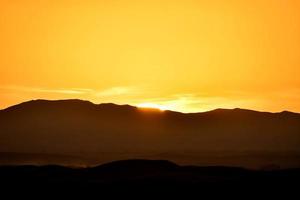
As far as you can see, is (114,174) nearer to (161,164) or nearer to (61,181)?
(161,164)

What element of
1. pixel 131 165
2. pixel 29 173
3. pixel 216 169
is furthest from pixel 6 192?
pixel 216 169

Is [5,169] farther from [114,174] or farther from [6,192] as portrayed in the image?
[6,192]

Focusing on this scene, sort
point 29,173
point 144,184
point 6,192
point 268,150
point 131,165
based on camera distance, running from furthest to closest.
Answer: point 268,150
point 131,165
point 29,173
point 144,184
point 6,192

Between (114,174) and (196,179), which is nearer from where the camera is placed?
(196,179)

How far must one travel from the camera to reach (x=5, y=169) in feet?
183

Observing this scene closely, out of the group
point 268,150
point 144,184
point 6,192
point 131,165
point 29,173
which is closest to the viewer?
point 6,192

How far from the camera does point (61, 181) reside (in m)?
46.7

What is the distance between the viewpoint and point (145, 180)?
151ft

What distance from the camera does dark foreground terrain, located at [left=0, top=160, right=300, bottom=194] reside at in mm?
43113

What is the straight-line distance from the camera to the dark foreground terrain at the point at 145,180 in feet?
141

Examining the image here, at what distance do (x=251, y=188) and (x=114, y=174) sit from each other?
16.1m

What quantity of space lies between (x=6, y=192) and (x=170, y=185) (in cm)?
1070

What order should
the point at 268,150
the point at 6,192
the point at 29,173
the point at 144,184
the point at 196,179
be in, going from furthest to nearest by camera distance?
the point at 268,150 → the point at 29,173 → the point at 196,179 → the point at 144,184 → the point at 6,192

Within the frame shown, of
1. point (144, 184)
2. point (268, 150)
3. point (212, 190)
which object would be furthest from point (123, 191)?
point (268, 150)
